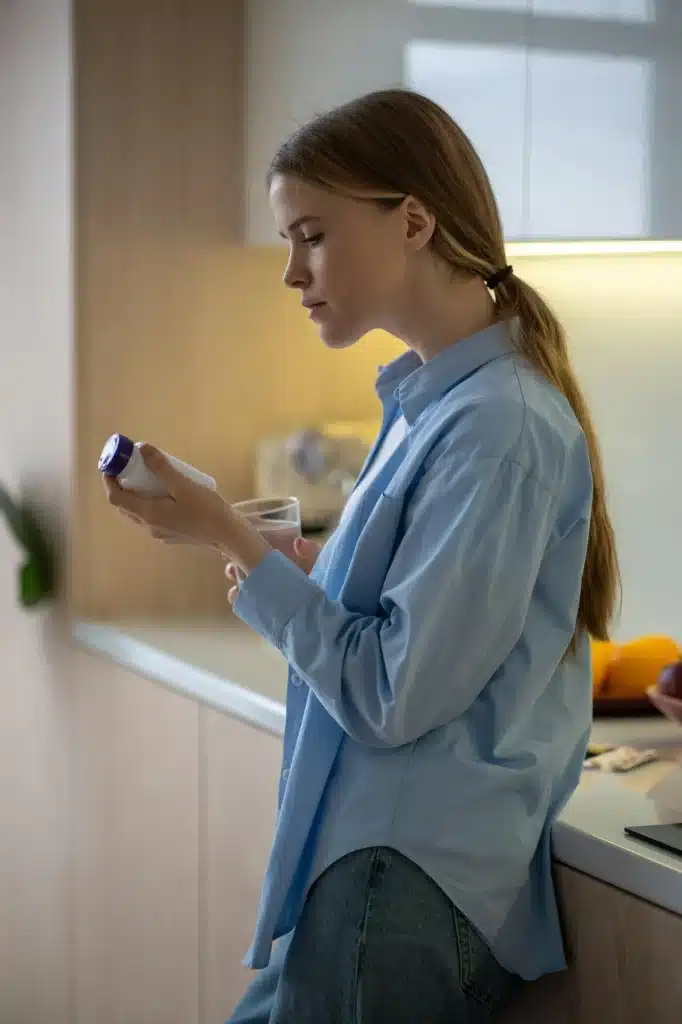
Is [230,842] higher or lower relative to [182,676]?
lower

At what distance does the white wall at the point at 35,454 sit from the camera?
8.24 feet

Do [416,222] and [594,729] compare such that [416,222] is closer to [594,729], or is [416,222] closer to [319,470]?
[594,729]

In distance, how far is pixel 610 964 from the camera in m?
1.31

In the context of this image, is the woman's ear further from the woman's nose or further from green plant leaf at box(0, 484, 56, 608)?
green plant leaf at box(0, 484, 56, 608)

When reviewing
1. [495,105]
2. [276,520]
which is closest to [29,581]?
[276,520]

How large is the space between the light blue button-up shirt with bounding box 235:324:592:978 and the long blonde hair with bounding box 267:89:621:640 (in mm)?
46

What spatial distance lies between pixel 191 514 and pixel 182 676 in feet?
2.68

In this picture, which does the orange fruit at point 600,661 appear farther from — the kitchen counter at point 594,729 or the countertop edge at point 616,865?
the countertop edge at point 616,865

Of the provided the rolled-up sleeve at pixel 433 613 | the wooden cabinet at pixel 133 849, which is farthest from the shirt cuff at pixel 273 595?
the wooden cabinet at pixel 133 849

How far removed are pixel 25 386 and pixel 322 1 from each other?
87 cm

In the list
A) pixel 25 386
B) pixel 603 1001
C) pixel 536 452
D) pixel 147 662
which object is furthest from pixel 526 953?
pixel 25 386

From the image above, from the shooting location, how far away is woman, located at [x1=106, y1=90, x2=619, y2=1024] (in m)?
1.25

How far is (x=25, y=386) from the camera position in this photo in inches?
105

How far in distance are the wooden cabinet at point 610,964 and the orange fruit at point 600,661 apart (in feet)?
1.70
